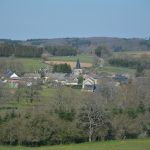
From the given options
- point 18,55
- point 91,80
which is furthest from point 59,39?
point 91,80

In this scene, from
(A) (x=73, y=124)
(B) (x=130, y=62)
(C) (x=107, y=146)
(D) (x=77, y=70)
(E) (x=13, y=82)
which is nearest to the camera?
(C) (x=107, y=146)

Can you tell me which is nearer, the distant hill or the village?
the village

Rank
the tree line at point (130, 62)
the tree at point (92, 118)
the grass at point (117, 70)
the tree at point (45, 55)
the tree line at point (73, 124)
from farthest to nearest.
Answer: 1. the tree at point (45, 55)
2. the tree line at point (130, 62)
3. the grass at point (117, 70)
4. the tree at point (92, 118)
5. the tree line at point (73, 124)

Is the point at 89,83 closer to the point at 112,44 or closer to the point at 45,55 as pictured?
the point at 45,55

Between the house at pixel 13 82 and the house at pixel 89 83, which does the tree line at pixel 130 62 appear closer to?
the house at pixel 89 83

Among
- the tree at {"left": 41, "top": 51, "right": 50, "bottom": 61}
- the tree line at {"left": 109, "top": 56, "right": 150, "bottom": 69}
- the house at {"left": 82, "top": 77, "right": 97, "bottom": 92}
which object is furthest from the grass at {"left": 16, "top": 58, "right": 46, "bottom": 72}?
the tree line at {"left": 109, "top": 56, "right": 150, "bottom": 69}

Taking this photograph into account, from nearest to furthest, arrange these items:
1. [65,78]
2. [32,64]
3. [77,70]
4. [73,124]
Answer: [73,124] → [65,78] → [32,64] → [77,70]

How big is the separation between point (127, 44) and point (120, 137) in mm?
117348

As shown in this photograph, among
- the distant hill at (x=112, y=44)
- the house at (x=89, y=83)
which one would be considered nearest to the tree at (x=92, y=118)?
the house at (x=89, y=83)

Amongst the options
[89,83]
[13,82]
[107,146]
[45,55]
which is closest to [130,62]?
[45,55]

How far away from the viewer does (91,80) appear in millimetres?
68000

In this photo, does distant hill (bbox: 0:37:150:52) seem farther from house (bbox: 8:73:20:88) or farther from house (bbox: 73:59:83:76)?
house (bbox: 8:73:20:88)

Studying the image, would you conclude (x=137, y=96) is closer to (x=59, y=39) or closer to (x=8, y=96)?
(x=8, y=96)

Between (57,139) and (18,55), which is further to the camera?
(18,55)
